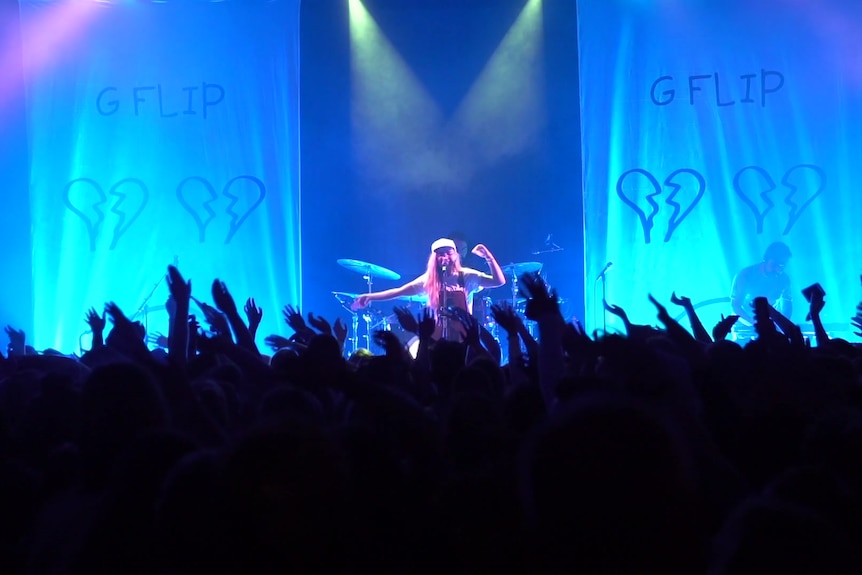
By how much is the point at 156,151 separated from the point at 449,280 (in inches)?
147

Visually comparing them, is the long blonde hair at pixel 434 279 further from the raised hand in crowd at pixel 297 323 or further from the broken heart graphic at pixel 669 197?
the raised hand in crowd at pixel 297 323

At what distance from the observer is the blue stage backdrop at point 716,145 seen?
8.20 m

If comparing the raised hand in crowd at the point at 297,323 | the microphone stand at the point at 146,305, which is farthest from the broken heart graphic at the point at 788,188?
the microphone stand at the point at 146,305

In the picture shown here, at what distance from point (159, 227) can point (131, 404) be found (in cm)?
742

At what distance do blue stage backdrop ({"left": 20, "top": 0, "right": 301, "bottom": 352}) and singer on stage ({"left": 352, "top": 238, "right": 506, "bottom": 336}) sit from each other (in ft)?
4.75

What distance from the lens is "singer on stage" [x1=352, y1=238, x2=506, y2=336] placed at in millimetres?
8570

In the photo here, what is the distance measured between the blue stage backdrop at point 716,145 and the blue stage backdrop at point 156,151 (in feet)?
11.7

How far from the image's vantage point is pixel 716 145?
8.53m

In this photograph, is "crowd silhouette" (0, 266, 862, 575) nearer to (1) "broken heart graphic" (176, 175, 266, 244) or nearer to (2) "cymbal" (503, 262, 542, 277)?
(2) "cymbal" (503, 262, 542, 277)

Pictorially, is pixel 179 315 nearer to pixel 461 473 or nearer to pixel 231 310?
pixel 231 310

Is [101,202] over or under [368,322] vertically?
over

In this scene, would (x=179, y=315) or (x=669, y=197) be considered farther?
(x=669, y=197)

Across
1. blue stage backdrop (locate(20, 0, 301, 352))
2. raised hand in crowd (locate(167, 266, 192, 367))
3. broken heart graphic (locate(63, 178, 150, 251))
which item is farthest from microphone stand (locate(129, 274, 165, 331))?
raised hand in crowd (locate(167, 266, 192, 367))

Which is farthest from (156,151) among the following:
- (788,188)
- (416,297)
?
(788,188)
